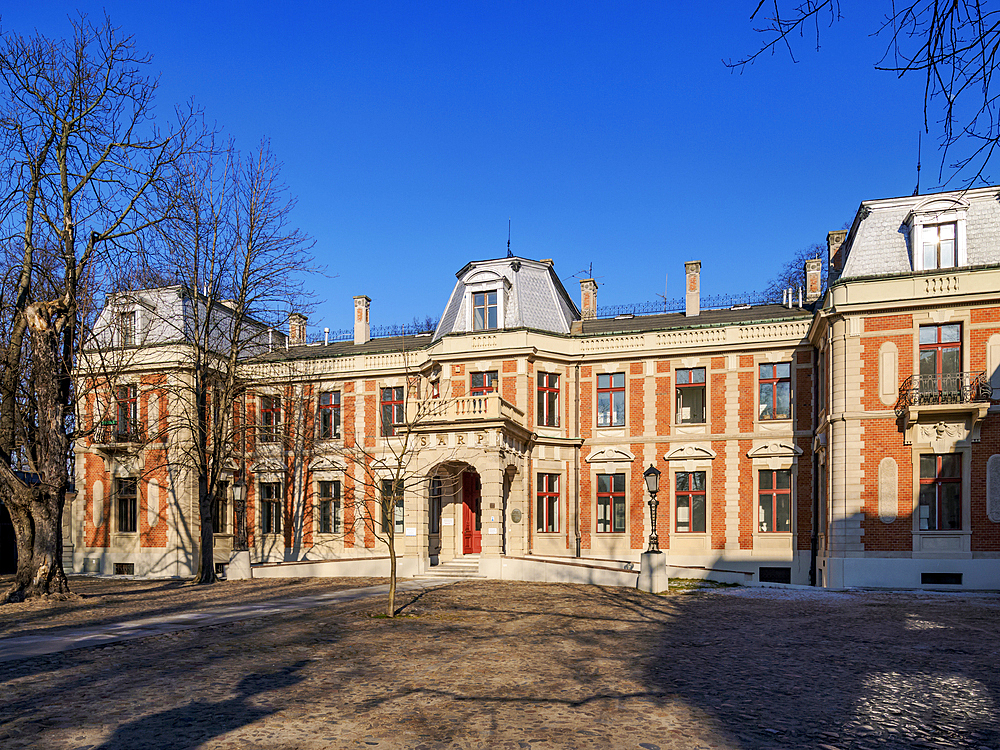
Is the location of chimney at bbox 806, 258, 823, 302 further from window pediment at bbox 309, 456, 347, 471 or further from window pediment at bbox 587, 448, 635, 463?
window pediment at bbox 309, 456, 347, 471

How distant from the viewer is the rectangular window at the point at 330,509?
112 ft

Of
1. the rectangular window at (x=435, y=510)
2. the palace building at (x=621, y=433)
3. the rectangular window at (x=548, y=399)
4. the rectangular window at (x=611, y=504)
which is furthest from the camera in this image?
the rectangular window at (x=548, y=399)

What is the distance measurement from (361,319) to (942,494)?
82.6 feet

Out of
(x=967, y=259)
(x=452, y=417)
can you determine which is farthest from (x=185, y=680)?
(x=967, y=259)

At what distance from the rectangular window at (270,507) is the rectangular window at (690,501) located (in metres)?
17.3

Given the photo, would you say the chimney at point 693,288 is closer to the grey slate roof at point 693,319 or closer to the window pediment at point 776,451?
the grey slate roof at point 693,319

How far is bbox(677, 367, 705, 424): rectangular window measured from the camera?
3050 cm

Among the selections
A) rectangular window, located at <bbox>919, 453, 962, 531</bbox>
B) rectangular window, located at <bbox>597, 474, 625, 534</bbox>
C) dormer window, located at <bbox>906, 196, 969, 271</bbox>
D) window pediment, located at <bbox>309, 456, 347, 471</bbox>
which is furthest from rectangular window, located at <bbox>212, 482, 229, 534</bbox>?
dormer window, located at <bbox>906, 196, 969, 271</bbox>

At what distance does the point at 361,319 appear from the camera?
1473 inches

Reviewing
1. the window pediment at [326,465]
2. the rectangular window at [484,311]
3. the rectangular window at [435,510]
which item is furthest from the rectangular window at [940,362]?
the window pediment at [326,465]

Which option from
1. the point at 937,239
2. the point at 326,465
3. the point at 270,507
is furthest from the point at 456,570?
the point at 937,239

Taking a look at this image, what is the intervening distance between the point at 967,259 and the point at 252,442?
27964 mm

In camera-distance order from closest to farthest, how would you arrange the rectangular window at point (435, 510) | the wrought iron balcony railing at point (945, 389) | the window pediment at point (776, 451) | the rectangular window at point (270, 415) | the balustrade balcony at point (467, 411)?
the wrought iron balcony railing at point (945, 389), the balustrade balcony at point (467, 411), the rectangular window at point (435, 510), the window pediment at point (776, 451), the rectangular window at point (270, 415)

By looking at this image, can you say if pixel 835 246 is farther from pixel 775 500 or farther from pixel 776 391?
pixel 775 500
